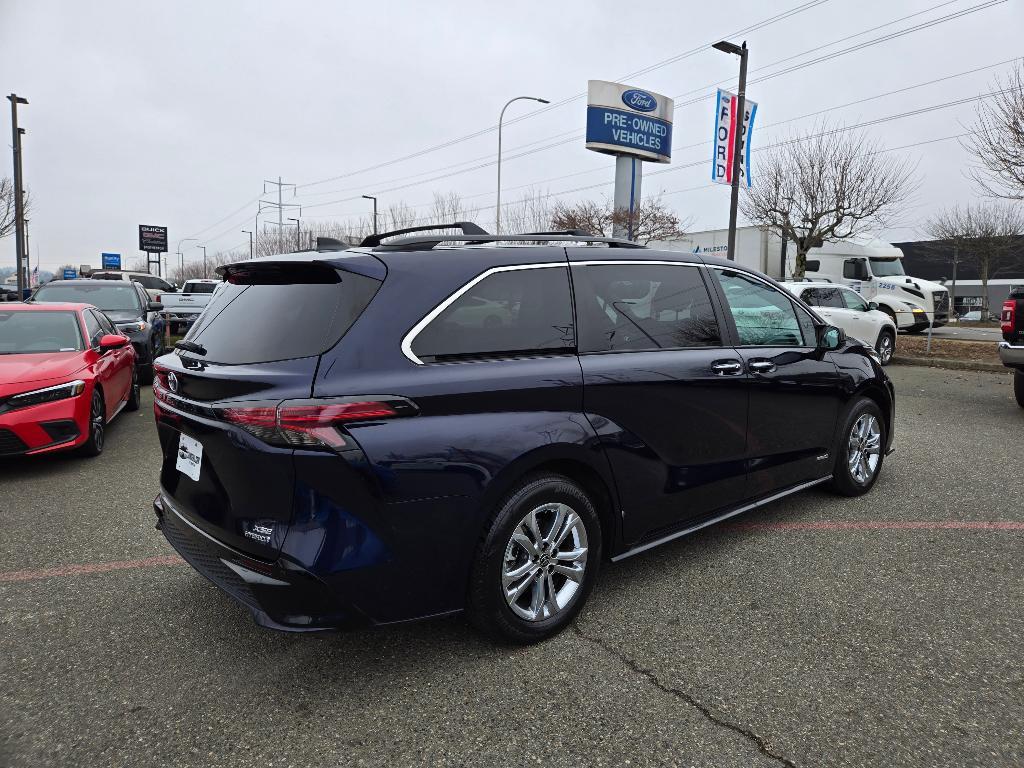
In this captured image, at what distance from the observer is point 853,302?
46.3 ft

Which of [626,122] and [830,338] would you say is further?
[626,122]

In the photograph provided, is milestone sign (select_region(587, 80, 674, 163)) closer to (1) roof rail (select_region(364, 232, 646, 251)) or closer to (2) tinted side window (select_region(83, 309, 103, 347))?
(2) tinted side window (select_region(83, 309, 103, 347))

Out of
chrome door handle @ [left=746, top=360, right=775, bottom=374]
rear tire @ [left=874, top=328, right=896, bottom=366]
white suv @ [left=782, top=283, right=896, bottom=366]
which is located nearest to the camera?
chrome door handle @ [left=746, top=360, right=775, bottom=374]

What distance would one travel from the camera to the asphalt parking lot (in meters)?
2.33

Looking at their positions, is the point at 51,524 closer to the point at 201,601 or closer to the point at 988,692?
the point at 201,601

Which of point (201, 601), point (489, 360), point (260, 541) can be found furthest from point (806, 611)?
point (201, 601)

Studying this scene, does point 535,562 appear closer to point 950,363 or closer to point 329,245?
point 329,245

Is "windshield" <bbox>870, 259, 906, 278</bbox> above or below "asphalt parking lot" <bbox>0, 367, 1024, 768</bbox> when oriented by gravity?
above

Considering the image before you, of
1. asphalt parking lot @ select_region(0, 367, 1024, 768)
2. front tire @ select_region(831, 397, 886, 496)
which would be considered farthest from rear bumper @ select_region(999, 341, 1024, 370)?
asphalt parking lot @ select_region(0, 367, 1024, 768)

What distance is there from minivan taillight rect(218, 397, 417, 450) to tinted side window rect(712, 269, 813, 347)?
233cm

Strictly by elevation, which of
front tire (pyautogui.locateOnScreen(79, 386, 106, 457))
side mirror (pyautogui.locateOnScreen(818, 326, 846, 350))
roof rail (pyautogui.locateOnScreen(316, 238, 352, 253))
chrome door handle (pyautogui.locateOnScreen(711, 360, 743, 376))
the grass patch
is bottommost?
front tire (pyautogui.locateOnScreen(79, 386, 106, 457))

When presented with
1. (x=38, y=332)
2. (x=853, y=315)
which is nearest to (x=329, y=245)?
(x=38, y=332)

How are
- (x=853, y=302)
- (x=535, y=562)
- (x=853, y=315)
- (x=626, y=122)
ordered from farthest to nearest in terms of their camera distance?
(x=626, y=122) → (x=853, y=302) → (x=853, y=315) → (x=535, y=562)

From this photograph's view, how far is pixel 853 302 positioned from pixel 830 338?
1079 centimetres
